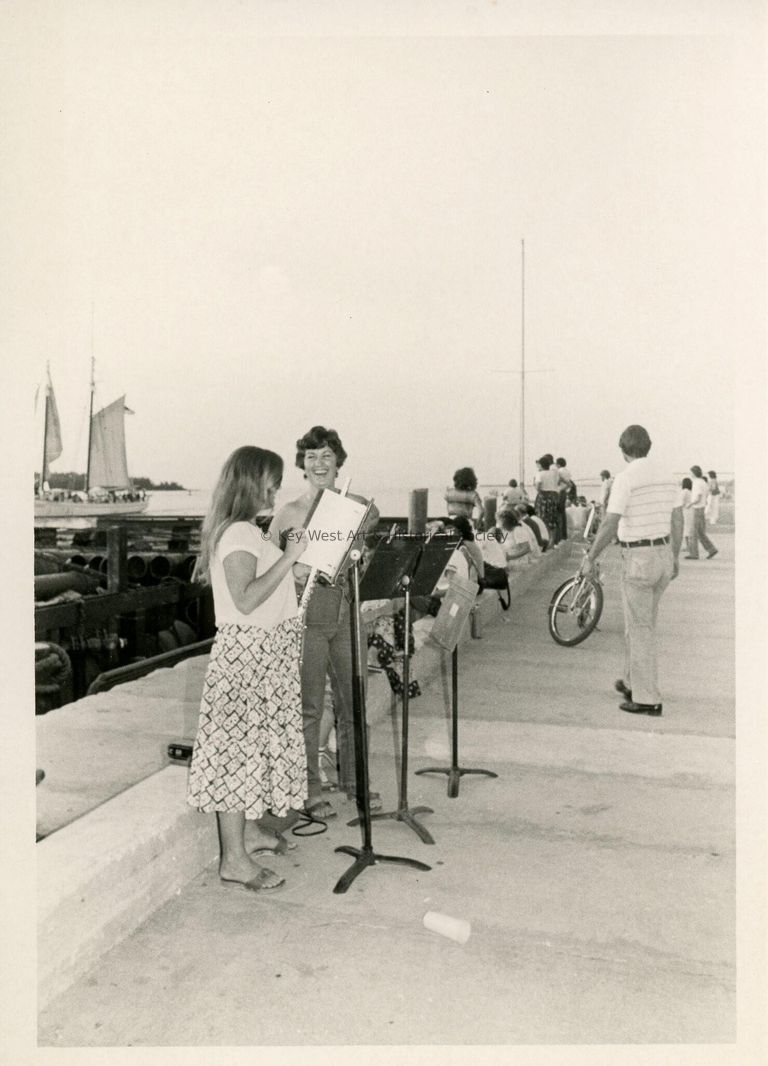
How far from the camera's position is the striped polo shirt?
230 inches

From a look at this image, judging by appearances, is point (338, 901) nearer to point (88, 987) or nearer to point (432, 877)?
point (432, 877)

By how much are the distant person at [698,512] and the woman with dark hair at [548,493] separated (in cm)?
208

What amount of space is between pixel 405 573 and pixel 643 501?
8.33ft

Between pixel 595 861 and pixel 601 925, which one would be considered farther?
pixel 595 861

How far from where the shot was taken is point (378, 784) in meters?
4.65

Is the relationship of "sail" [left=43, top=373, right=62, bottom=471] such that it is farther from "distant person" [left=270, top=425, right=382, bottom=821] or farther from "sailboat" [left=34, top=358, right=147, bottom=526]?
"sailboat" [left=34, top=358, right=147, bottom=526]

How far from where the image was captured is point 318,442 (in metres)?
4.03

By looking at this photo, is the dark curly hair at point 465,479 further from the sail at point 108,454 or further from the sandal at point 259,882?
the sail at point 108,454

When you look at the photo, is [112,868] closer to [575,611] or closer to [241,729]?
[241,729]

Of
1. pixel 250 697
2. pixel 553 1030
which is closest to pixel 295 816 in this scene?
pixel 250 697

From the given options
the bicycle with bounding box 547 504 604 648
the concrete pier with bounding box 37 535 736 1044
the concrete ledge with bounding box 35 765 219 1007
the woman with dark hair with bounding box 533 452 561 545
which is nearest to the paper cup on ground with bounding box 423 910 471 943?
the concrete pier with bounding box 37 535 736 1044

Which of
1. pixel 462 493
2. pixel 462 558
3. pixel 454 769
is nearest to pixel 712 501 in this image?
pixel 462 493

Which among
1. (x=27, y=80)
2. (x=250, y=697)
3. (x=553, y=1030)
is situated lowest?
(x=553, y=1030)

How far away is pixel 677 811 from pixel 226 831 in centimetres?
208
